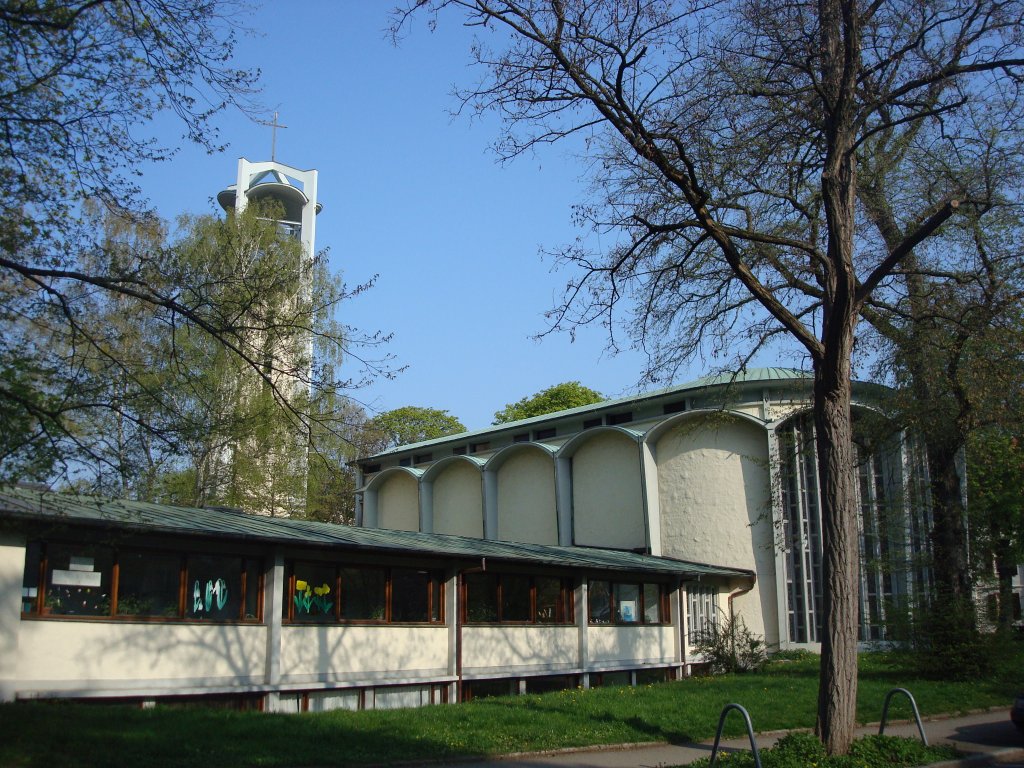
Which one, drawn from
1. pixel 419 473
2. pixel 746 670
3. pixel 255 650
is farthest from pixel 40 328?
pixel 419 473

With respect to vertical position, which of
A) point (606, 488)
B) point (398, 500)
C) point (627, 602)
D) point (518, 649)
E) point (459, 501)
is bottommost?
point (518, 649)

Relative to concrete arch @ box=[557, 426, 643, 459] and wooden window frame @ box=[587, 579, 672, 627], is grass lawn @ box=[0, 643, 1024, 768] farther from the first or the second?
concrete arch @ box=[557, 426, 643, 459]

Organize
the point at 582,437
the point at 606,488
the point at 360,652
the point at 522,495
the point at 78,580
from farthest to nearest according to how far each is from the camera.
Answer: the point at 522,495
the point at 582,437
the point at 606,488
the point at 360,652
the point at 78,580

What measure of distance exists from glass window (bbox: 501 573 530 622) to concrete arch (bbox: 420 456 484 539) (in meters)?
14.7

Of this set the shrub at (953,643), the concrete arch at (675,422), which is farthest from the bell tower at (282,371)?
the shrub at (953,643)

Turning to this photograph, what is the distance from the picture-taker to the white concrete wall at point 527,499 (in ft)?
114

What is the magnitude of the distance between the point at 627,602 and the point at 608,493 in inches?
337

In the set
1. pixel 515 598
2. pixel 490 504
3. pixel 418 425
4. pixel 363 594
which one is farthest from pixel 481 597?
pixel 418 425

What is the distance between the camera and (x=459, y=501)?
38.2 m

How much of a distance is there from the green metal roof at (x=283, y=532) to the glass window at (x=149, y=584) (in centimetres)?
65

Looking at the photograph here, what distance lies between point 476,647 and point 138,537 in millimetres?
7939

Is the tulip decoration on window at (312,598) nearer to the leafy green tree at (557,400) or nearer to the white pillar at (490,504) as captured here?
the white pillar at (490,504)

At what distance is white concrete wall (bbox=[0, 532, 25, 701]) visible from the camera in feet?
43.8

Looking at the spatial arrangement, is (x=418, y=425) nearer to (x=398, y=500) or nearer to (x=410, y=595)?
(x=398, y=500)
